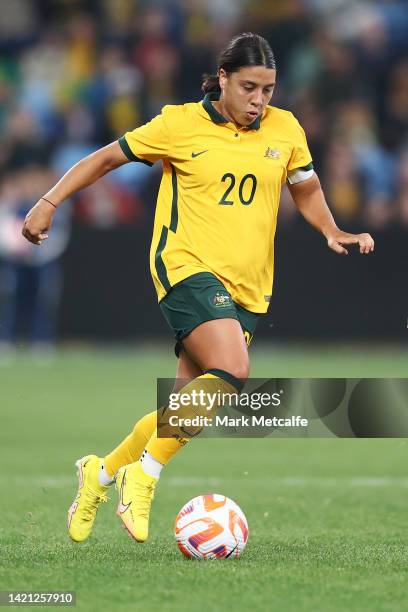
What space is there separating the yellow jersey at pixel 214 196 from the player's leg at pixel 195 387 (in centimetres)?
31

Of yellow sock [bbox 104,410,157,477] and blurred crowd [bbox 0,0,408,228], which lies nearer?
yellow sock [bbox 104,410,157,477]

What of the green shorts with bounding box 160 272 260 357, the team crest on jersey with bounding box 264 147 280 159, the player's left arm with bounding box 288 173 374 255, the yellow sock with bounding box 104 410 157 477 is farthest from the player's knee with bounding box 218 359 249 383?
the team crest on jersey with bounding box 264 147 280 159

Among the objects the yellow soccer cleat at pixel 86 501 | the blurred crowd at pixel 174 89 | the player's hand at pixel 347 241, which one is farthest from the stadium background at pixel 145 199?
the player's hand at pixel 347 241

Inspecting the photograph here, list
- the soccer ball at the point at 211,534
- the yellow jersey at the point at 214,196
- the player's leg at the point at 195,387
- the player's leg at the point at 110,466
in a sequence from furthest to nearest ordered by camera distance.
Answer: the player's leg at the point at 110,466 → the yellow jersey at the point at 214,196 → the player's leg at the point at 195,387 → the soccer ball at the point at 211,534

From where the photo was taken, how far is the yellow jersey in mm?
6250

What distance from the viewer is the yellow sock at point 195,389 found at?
235 inches

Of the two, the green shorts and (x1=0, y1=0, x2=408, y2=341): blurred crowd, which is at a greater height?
(x1=0, y1=0, x2=408, y2=341): blurred crowd

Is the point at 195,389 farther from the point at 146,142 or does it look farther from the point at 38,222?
the point at 146,142

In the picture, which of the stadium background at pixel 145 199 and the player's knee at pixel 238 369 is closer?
the player's knee at pixel 238 369

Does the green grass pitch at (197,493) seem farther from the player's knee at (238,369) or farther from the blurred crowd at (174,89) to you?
the blurred crowd at (174,89)

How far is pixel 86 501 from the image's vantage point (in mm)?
6395

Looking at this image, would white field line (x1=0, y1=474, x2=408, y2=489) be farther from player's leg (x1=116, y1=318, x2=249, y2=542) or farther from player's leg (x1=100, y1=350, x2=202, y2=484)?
player's leg (x1=116, y1=318, x2=249, y2=542)

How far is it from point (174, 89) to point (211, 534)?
43.9ft

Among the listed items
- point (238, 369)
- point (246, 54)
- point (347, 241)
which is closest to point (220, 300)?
point (238, 369)
